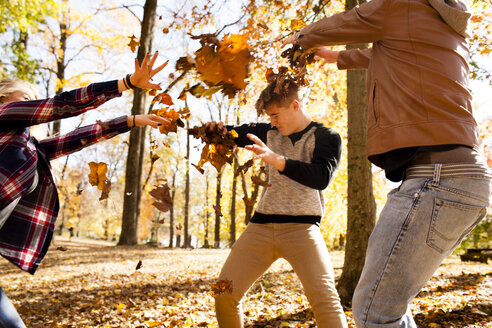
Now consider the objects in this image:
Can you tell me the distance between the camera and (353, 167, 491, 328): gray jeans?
155 centimetres

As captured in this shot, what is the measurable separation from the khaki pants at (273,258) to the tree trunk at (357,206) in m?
2.71

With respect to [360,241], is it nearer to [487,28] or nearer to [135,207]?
[487,28]

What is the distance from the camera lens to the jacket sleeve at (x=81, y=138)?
271 cm

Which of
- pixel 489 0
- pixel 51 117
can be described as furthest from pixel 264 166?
pixel 489 0

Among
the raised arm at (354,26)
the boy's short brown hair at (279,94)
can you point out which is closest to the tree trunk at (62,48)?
the boy's short brown hair at (279,94)

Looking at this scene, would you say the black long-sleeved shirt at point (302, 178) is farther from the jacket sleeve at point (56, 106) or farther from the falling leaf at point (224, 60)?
Answer: the jacket sleeve at point (56, 106)

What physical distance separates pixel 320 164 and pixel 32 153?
2.05 metres

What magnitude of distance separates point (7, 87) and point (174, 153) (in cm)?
1905

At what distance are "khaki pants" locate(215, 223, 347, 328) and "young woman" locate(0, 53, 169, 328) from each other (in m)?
1.16

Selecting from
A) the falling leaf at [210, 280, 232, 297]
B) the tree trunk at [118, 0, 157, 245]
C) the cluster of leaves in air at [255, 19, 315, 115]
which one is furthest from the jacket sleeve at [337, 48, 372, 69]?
the tree trunk at [118, 0, 157, 245]

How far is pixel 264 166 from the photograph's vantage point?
294cm

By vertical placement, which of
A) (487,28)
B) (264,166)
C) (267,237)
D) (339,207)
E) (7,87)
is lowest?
(339,207)

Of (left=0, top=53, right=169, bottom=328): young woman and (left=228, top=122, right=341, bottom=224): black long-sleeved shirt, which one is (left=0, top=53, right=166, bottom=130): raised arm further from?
(left=228, top=122, right=341, bottom=224): black long-sleeved shirt

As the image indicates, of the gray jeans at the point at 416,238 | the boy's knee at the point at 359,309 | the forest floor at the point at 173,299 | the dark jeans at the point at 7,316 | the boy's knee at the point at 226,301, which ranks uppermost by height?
the gray jeans at the point at 416,238
